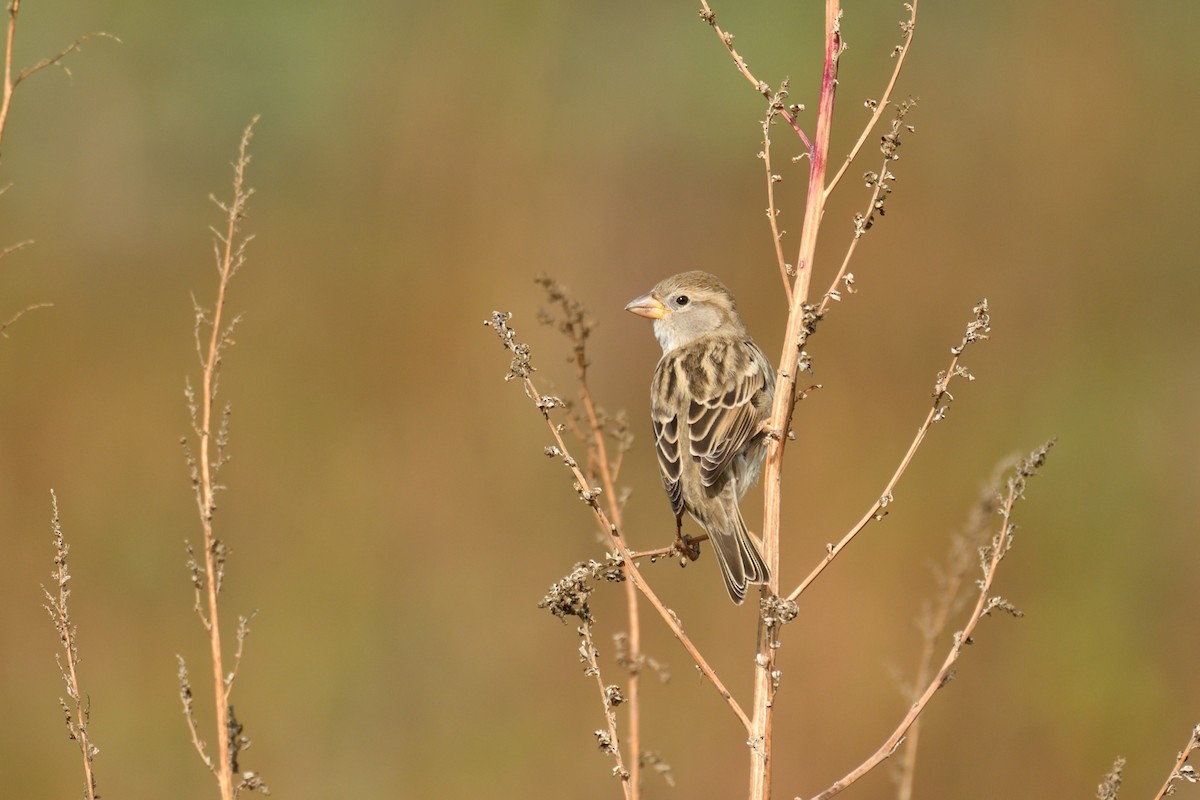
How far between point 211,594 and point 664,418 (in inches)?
80.5

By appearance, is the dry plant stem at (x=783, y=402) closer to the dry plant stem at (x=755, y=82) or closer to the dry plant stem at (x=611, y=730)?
the dry plant stem at (x=755, y=82)

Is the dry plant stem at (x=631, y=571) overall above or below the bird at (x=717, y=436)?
below

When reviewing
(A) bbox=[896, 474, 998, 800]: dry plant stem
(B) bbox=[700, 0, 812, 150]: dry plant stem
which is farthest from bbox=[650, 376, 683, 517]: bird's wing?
(B) bbox=[700, 0, 812, 150]: dry plant stem

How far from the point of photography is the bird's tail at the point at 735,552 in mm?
3807

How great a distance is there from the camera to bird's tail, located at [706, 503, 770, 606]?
12.5 feet

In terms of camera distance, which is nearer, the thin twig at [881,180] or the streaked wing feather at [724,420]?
the thin twig at [881,180]

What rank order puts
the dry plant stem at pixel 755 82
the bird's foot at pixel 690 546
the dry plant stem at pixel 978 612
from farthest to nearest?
the bird's foot at pixel 690 546
the dry plant stem at pixel 755 82
the dry plant stem at pixel 978 612

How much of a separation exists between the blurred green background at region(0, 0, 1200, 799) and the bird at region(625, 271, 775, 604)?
1.98 m

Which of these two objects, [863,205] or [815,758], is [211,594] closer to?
[815,758]

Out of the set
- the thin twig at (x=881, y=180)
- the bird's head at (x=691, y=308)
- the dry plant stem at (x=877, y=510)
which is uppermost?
the bird's head at (x=691, y=308)

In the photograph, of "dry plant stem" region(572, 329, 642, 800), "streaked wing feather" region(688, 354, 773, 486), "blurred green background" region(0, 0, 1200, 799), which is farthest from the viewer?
"blurred green background" region(0, 0, 1200, 799)

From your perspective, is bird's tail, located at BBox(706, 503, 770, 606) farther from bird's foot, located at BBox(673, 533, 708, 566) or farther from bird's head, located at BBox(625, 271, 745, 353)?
bird's head, located at BBox(625, 271, 745, 353)

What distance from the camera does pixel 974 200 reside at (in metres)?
8.27

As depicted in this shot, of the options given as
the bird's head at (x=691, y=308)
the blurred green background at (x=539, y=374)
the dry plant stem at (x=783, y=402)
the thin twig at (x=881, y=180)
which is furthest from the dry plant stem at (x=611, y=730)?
the blurred green background at (x=539, y=374)
